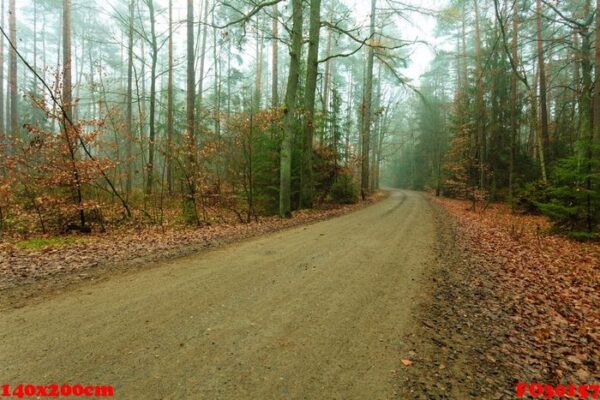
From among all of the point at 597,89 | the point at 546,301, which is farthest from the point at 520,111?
the point at 546,301

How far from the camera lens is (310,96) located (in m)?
13.5

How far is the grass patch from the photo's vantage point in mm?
6513

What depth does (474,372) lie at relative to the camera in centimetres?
262

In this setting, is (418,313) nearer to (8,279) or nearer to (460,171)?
(8,279)

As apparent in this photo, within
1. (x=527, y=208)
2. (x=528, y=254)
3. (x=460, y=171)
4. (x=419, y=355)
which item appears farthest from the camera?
(x=460, y=171)

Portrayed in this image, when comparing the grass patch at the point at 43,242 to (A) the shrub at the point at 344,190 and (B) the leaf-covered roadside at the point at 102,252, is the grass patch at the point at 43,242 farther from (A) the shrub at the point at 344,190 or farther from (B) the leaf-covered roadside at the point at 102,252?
(A) the shrub at the point at 344,190

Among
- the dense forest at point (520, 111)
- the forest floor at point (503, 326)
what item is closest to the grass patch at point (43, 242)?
the forest floor at point (503, 326)

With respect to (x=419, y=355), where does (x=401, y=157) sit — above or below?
above

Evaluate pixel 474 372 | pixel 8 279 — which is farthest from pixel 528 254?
pixel 8 279

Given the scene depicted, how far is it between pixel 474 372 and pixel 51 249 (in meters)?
7.62

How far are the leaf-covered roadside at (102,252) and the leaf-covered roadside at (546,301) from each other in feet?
17.5

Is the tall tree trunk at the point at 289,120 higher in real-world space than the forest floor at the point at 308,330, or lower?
higher

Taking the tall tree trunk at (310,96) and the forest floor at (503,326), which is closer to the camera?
the forest floor at (503,326)

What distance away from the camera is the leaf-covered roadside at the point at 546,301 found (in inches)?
113
